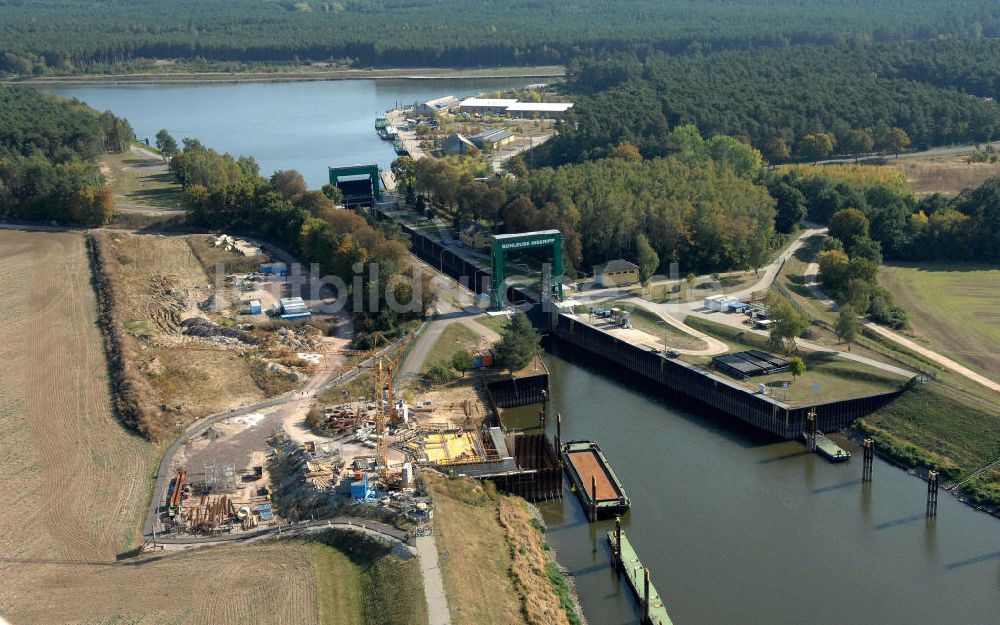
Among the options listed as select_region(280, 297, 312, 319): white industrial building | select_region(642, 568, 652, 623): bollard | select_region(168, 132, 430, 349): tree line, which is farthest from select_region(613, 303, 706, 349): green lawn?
select_region(642, 568, 652, 623): bollard

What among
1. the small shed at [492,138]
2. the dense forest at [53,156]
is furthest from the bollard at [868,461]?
the small shed at [492,138]

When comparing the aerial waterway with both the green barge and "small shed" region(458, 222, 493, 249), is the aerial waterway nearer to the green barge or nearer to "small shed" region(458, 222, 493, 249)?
the green barge

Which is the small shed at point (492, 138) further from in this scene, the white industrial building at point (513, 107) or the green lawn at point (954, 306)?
the green lawn at point (954, 306)

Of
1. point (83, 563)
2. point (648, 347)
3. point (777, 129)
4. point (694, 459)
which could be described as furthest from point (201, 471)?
point (777, 129)

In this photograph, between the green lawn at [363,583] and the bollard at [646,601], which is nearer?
the green lawn at [363,583]

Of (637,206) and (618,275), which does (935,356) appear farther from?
(637,206)

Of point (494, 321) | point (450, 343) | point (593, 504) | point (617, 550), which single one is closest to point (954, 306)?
point (494, 321)
